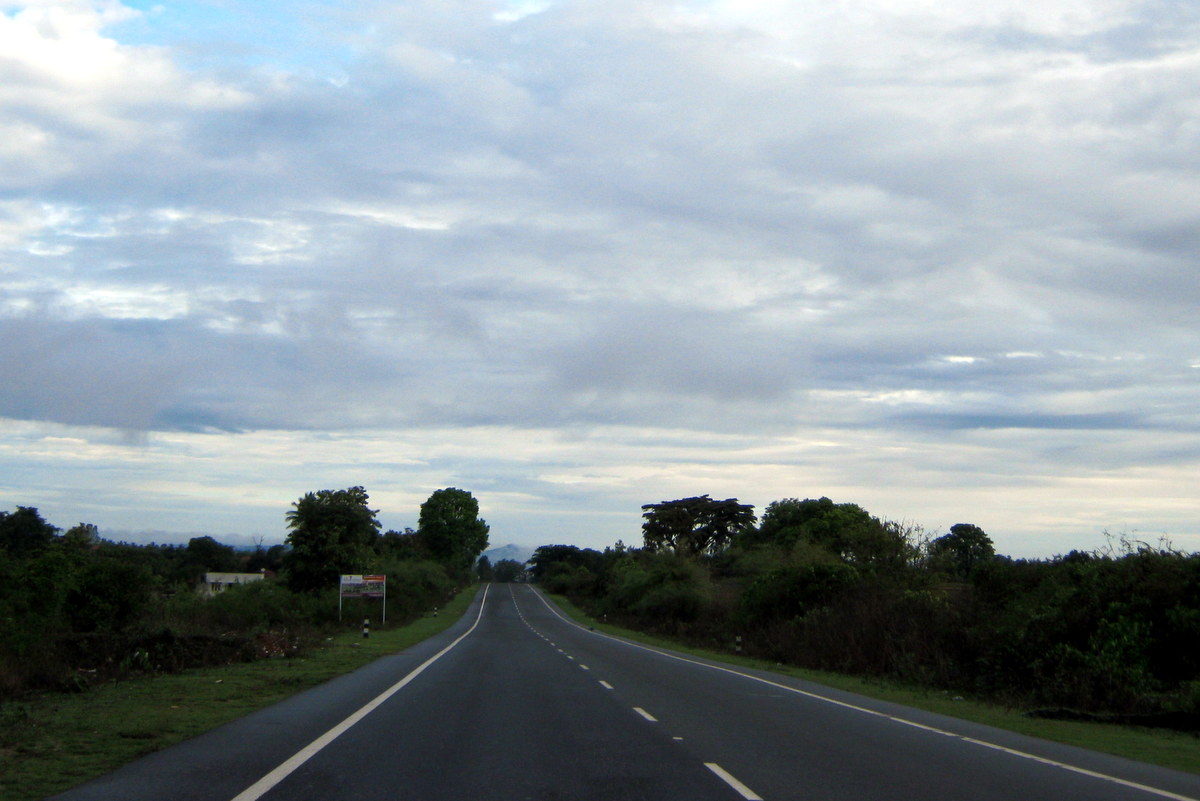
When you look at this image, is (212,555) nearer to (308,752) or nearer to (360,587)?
(360,587)

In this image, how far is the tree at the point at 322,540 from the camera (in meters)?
61.5

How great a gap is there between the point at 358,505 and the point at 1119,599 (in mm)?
47362

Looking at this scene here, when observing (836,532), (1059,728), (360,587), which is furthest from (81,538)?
(836,532)

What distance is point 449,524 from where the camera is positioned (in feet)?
490

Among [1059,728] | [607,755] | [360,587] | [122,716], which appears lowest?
[1059,728]

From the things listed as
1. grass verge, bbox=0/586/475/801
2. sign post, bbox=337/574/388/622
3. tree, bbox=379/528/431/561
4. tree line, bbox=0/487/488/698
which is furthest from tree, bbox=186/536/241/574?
grass verge, bbox=0/586/475/801

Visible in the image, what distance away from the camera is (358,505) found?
6288cm

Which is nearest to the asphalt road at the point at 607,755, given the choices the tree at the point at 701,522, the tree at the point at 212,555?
the tree at the point at 701,522

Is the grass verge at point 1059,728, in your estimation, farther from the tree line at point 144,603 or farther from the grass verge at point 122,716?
the tree line at point 144,603

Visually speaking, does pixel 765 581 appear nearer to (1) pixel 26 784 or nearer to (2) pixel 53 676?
(2) pixel 53 676

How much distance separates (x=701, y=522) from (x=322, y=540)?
6285 cm

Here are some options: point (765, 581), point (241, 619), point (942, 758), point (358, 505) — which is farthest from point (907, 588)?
point (358, 505)

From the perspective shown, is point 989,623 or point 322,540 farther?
point 322,540

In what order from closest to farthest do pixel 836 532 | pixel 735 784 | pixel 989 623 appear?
pixel 735 784
pixel 989 623
pixel 836 532
